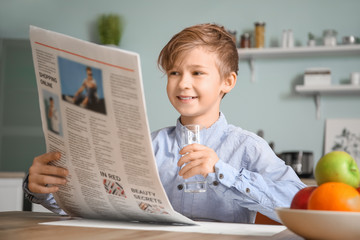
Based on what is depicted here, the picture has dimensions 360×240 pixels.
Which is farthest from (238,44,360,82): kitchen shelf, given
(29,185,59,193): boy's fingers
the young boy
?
(29,185,59,193): boy's fingers

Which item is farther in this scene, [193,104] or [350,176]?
[193,104]

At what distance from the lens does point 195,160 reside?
104 cm

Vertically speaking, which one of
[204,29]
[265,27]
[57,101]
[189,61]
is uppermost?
[265,27]

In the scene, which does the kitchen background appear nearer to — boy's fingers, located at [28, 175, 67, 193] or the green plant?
the green plant

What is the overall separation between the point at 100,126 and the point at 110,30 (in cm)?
318

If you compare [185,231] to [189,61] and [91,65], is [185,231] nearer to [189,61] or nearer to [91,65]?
[91,65]

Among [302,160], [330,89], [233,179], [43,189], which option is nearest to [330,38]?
[330,89]

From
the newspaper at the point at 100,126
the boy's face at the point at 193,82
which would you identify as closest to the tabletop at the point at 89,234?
the newspaper at the point at 100,126

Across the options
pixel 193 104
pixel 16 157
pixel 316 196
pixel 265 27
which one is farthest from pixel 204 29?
pixel 16 157

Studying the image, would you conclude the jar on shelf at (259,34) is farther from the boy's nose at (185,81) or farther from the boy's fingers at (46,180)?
the boy's fingers at (46,180)

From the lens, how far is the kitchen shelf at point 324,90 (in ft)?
11.2

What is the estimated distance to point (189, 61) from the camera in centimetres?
138

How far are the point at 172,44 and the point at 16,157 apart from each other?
2.96 meters

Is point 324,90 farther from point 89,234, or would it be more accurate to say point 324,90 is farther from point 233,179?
point 89,234
